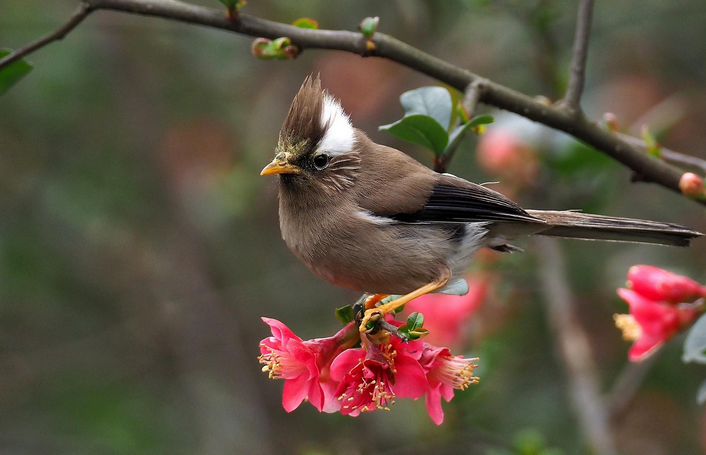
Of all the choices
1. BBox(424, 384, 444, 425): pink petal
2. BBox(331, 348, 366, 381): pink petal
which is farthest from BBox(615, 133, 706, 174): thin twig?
BBox(331, 348, 366, 381): pink petal

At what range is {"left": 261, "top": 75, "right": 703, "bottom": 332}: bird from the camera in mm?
3553

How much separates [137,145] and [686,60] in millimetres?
5446

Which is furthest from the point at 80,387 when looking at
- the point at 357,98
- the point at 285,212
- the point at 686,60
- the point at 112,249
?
the point at 686,60

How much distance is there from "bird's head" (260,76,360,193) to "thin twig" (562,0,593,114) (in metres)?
1.06

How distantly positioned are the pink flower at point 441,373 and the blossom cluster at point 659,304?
1141 mm

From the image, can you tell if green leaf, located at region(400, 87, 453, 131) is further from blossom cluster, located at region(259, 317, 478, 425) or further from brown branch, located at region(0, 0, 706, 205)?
blossom cluster, located at region(259, 317, 478, 425)

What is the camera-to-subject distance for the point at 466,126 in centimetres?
314

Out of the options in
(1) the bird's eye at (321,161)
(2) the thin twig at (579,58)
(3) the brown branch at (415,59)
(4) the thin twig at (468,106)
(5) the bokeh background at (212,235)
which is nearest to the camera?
(3) the brown branch at (415,59)

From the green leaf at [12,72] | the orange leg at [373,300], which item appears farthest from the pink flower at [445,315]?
the green leaf at [12,72]

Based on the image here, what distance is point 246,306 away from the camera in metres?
8.28

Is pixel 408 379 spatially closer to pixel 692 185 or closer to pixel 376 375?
pixel 376 375

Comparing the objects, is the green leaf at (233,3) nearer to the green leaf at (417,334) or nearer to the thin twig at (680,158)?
the green leaf at (417,334)

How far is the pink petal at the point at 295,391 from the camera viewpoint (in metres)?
2.84

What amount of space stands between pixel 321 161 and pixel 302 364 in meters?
1.20
